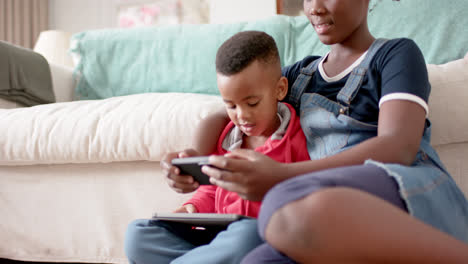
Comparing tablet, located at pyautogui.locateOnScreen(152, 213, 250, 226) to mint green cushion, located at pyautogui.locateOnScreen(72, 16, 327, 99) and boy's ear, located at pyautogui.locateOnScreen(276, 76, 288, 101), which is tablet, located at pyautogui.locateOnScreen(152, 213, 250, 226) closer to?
boy's ear, located at pyautogui.locateOnScreen(276, 76, 288, 101)

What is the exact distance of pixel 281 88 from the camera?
0.90m

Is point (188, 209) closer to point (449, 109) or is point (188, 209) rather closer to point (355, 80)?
point (355, 80)

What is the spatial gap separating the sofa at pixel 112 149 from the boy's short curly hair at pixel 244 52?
0.27 meters

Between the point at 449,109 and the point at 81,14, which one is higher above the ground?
the point at 449,109

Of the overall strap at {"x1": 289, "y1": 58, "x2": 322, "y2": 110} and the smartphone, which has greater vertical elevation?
the overall strap at {"x1": 289, "y1": 58, "x2": 322, "y2": 110}

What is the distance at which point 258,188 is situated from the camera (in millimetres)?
637

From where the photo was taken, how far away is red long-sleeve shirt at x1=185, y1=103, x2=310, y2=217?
32.7 inches

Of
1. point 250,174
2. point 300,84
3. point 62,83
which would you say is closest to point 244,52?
point 300,84

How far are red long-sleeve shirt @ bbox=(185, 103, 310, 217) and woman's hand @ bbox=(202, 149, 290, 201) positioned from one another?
18 cm

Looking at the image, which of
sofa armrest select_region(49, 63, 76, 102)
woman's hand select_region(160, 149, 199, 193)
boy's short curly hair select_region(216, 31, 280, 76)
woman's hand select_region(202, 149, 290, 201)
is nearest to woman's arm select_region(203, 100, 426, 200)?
woman's hand select_region(202, 149, 290, 201)

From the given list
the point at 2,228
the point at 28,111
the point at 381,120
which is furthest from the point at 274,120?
the point at 2,228

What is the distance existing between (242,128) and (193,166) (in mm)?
167

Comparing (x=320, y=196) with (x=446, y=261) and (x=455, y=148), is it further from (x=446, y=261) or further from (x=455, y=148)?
(x=455, y=148)

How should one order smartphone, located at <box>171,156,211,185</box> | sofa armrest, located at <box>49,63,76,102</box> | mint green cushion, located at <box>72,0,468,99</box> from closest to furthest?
smartphone, located at <box>171,156,211,185</box> → mint green cushion, located at <box>72,0,468,99</box> → sofa armrest, located at <box>49,63,76,102</box>
